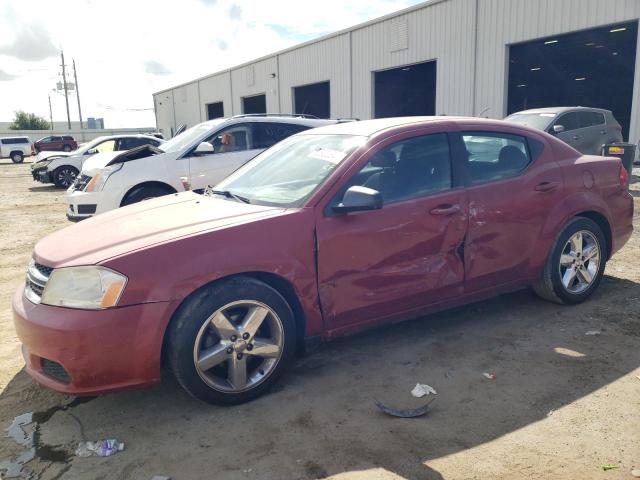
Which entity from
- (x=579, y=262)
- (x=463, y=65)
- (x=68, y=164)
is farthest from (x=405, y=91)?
(x=579, y=262)

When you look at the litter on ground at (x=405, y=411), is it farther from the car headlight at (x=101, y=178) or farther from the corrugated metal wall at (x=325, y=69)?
the corrugated metal wall at (x=325, y=69)

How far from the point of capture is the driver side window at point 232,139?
8148mm

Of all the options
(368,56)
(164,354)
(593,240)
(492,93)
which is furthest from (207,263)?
(368,56)

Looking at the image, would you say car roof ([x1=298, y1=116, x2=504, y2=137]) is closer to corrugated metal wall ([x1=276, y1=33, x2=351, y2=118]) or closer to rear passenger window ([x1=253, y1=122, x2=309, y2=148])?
rear passenger window ([x1=253, y1=122, x2=309, y2=148])

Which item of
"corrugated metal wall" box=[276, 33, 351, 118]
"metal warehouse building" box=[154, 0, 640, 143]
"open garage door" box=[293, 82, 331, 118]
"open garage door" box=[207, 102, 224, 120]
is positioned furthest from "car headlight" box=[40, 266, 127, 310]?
"open garage door" box=[207, 102, 224, 120]

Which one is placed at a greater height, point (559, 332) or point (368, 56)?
point (368, 56)

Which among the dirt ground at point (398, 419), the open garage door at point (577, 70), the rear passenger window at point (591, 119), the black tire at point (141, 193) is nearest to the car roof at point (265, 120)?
the black tire at point (141, 193)

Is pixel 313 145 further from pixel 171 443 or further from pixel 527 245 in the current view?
pixel 171 443

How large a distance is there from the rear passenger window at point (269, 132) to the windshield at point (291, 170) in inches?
157

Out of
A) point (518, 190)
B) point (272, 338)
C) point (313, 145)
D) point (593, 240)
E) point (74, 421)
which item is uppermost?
point (313, 145)

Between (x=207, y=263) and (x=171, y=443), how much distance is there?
99cm

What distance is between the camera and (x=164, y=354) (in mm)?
3098

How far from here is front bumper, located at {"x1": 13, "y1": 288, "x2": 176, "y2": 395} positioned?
9.41 feet

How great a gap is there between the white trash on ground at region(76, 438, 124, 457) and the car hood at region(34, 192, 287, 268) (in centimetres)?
98
